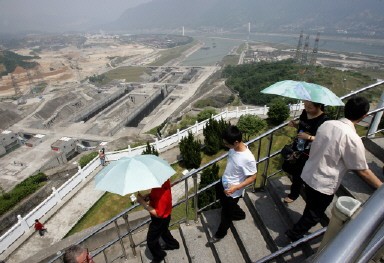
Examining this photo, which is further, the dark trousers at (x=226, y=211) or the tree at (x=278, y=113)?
the tree at (x=278, y=113)

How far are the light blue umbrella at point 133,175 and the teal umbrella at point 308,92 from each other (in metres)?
2.19

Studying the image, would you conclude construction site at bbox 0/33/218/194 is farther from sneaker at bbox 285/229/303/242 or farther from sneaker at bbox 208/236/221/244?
sneaker at bbox 285/229/303/242

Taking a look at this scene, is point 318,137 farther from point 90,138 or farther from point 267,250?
point 90,138

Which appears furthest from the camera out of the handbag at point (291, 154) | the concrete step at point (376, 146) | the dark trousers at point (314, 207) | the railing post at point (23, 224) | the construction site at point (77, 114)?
the construction site at point (77, 114)

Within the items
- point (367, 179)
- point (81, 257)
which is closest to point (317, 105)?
point (367, 179)

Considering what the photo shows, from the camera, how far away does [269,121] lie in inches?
666

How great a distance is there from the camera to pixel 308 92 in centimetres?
387

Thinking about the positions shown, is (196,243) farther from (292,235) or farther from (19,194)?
(19,194)

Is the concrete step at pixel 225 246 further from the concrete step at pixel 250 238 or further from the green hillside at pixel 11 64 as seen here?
the green hillside at pixel 11 64

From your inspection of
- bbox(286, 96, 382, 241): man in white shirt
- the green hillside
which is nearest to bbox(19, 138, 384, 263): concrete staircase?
bbox(286, 96, 382, 241): man in white shirt

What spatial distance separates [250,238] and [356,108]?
2.34 metres

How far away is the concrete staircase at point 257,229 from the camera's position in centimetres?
370

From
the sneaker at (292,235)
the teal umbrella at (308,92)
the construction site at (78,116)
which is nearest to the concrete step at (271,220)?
the sneaker at (292,235)

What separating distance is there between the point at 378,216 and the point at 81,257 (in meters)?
3.00
